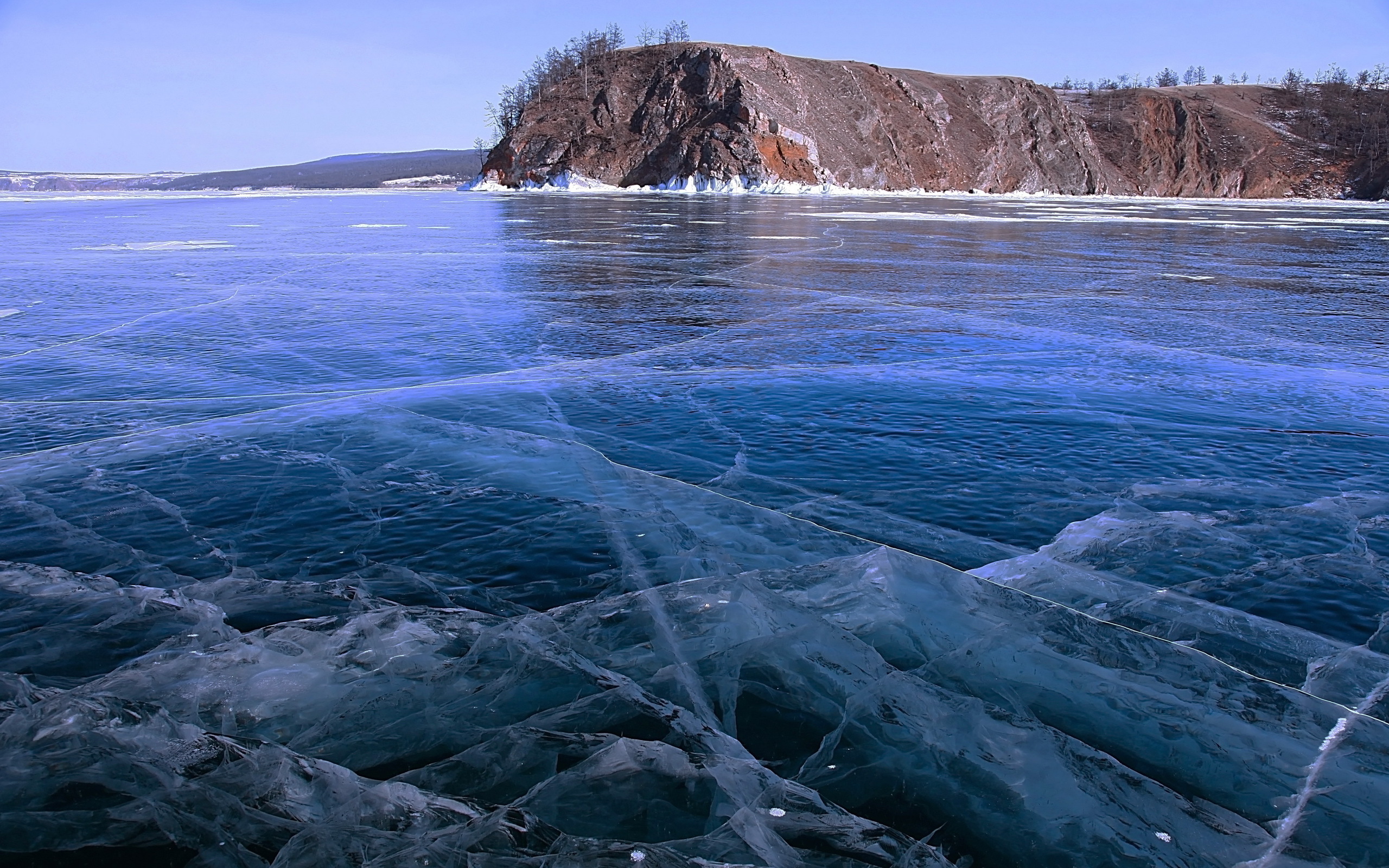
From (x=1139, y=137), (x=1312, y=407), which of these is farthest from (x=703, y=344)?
(x=1139, y=137)

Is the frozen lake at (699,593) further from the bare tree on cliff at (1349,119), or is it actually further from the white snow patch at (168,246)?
the bare tree on cliff at (1349,119)

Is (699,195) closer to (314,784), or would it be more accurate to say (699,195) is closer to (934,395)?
(934,395)

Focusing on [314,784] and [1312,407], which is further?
[1312,407]

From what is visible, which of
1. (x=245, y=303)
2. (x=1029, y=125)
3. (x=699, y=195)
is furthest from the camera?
(x=1029, y=125)

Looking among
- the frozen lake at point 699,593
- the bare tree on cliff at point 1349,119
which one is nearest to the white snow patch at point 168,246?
the frozen lake at point 699,593

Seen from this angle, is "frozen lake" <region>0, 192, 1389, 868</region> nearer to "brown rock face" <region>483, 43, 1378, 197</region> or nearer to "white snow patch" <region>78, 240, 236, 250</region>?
"white snow patch" <region>78, 240, 236, 250</region>

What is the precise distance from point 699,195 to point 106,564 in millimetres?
73063

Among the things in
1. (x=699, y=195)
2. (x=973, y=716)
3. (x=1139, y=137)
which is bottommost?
(x=973, y=716)

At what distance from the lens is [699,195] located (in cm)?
7431

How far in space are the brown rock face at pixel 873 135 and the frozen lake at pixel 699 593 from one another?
259ft

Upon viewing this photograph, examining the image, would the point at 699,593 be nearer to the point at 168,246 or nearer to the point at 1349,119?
the point at 168,246

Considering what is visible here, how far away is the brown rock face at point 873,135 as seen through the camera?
87.4 m

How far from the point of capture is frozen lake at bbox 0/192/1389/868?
2848mm

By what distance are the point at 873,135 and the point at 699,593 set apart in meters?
98.7
